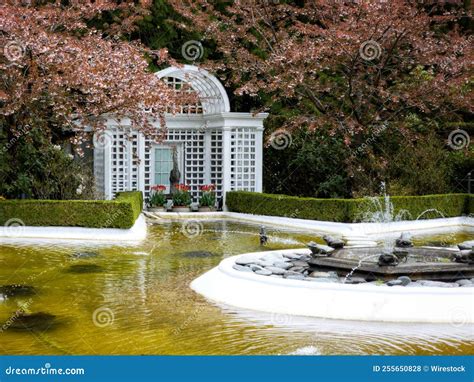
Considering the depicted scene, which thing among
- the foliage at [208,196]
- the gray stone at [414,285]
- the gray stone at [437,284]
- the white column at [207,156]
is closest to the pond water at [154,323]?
the gray stone at [414,285]

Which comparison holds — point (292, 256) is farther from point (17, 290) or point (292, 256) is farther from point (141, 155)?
point (141, 155)

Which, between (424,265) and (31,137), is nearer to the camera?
(424,265)

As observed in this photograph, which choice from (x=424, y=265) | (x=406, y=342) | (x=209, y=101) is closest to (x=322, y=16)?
(x=209, y=101)

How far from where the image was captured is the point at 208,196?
83.4 ft

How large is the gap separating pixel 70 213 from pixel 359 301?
9992 mm

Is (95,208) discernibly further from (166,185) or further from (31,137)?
(166,185)

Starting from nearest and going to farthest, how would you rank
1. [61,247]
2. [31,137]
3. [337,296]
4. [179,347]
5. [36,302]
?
[179,347], [337,296], [36,302], [61,247], [31,137]

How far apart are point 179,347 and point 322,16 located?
1825 centimetres

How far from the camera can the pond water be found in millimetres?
8359

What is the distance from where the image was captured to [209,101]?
26641 millimetres

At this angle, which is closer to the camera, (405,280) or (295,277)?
(405,280)

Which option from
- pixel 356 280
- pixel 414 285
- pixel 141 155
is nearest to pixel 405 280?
pixel 414 285

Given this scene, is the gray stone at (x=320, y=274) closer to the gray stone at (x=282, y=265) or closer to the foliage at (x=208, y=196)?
the gray stone at (x=282, y=265)

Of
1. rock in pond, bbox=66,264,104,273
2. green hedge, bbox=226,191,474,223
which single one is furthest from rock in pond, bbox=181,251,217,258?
green hedge, bbox=226,191,474,223
